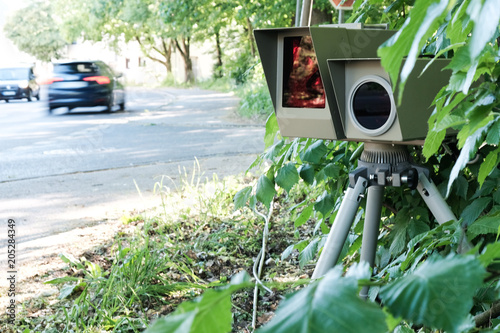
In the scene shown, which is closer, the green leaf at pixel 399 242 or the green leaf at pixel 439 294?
the green leaf at pixel 439 294

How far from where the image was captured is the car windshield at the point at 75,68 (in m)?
14.1

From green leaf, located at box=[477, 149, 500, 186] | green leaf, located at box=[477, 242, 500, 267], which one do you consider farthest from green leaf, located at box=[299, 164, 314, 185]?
green leaf, located at box=[477, 242, 500, 267]

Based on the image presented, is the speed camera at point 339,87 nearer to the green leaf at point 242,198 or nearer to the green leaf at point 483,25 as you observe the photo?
the green leaf at point 242,198

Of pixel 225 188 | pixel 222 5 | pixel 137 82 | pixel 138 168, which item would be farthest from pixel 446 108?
pixel 137 82

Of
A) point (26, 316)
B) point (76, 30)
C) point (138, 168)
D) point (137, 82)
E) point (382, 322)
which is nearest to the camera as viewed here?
point (382, 322)

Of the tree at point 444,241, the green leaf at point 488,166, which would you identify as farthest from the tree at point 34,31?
the green leaf at point 488,166

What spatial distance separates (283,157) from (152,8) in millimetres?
22272

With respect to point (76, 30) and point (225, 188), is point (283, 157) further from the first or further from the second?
point (76, 30)

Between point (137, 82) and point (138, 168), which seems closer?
point (138, 168)

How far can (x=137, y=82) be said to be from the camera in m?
36.5

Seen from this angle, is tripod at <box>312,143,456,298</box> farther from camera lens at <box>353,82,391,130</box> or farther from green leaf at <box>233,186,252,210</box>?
green leaf at <box>233,186,252,210</box>

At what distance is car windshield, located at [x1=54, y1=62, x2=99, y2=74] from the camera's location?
14.1 metres

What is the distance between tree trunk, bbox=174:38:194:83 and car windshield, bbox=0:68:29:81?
1398 centimetres

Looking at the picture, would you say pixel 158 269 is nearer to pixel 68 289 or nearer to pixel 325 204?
pixel 68 289
